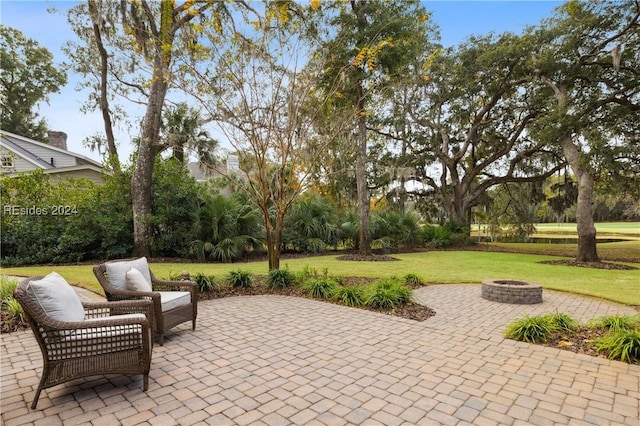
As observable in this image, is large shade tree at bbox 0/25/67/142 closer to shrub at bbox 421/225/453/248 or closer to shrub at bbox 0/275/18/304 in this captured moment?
shrub at bbox 0/275/18/304

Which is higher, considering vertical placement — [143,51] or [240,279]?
[143,51]

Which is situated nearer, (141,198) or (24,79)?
(141,198)

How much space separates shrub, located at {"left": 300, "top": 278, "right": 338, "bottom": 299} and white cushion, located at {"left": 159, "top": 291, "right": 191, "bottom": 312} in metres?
2.32

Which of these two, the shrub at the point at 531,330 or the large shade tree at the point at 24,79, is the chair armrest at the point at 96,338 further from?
the large shade tree at the point at 24,79

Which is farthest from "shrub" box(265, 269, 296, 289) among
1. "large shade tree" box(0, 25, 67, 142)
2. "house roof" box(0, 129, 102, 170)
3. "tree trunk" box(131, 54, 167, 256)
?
"large shade tree" box(0, 25, 67, 142)

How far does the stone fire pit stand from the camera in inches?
220

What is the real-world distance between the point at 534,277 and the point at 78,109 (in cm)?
1742

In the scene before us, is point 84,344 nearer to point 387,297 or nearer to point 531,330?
point 387,297

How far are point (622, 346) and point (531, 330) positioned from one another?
2.57 ft

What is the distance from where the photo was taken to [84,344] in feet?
8.35

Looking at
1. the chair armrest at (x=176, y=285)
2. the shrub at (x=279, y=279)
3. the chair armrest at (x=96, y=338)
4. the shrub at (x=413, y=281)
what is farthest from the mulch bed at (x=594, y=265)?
the chair armrest at (x=96, y=338)

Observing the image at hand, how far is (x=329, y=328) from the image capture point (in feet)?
13.8

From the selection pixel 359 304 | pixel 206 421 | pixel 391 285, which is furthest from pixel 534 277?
pixel 206 421

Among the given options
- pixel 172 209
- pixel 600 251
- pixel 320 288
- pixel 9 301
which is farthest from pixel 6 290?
pixel 600 251
